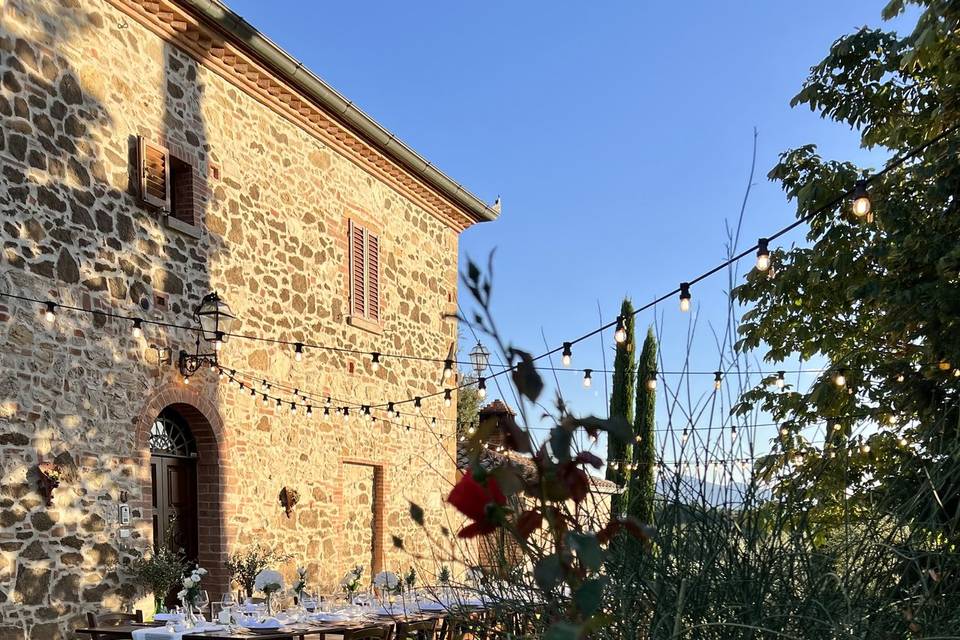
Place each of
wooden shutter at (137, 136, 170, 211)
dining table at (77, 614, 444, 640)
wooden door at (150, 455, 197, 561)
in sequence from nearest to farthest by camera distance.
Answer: dining table at (77, 614, 444, 640) → wooden shutter at (137, 136, 170, 211) → wooden door at (150, 455, 197, 561)

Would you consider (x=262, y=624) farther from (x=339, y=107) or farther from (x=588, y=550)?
(x=339, y=107)

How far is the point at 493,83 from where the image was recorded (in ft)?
33.2

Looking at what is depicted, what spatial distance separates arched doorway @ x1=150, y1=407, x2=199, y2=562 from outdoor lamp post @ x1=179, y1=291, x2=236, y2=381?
1.51ft

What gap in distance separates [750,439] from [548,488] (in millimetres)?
1139

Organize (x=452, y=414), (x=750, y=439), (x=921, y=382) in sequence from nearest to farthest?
(x=750, y=439), (x=921, y=382), (x=452, y=414)

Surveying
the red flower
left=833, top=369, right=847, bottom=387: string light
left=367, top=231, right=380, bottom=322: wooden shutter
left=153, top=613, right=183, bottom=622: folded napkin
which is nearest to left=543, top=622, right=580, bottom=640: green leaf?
the red flower

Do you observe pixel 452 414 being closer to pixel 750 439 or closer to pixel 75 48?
pixel 75 48

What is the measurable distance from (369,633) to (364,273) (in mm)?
5082

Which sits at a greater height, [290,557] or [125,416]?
[125,416]

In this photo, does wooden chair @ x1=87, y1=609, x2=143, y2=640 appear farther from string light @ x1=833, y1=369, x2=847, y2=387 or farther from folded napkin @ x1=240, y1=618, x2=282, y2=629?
string light @ x1=833, y1=369, x2=847, y2=387

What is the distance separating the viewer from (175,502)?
6875mm

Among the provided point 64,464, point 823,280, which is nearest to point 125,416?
point 64,464

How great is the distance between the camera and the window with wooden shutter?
9242 millimetres

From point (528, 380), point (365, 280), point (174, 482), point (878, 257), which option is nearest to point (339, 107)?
point (365, 280)
